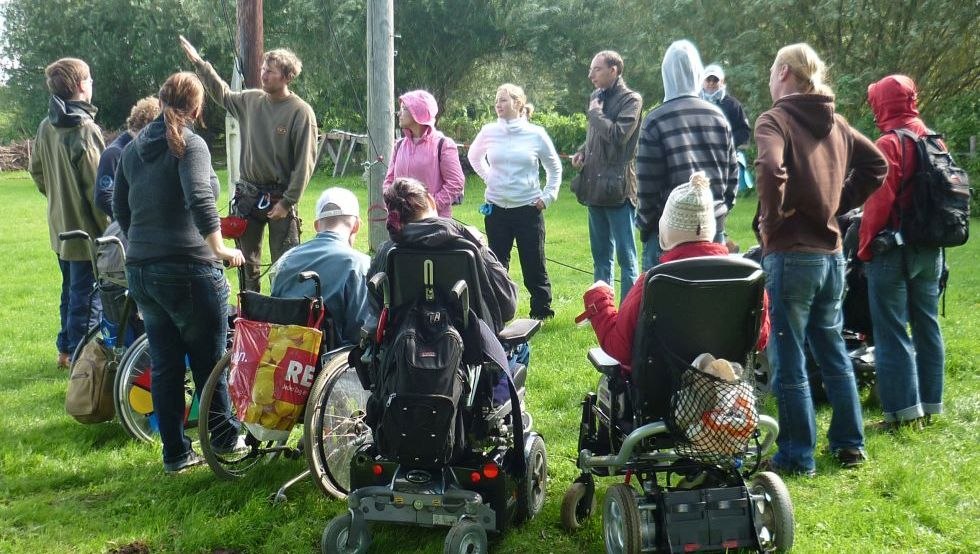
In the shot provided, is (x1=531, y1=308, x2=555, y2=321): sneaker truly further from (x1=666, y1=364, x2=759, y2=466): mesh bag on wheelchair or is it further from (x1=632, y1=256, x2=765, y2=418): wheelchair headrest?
(x1=666, y1=364, x2=759, y2=466): mesh bag on wheelchair

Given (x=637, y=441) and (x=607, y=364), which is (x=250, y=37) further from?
(x=637, y=441)

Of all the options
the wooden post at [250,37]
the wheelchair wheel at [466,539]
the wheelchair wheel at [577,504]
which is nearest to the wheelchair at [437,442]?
the wheelchair wheel at [466,539]

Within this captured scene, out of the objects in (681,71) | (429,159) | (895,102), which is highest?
(681,71)

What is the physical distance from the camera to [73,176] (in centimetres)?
670

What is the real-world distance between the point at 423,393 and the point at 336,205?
1535mm

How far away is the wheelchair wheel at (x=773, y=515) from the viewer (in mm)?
3490

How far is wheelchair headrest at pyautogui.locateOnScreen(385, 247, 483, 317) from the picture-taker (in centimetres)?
370

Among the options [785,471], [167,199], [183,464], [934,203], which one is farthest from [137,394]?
[934,203]

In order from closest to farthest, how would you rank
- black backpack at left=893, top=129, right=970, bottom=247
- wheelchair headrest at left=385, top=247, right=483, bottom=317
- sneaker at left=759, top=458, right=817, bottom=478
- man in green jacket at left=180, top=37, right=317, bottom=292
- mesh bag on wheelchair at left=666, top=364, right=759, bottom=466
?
mesh bag on wheelchair at left=666, top=364, right=759, bottom=466
wheelchair headrest at left=385, top=247, right=483, bottom=317
sneaker at left=759, top=458, right=817, bottom=478
black backpack at left=893, top=129, right=970, bottom=247
man in green jacket at left=180, top=37, right=317, bottom=292

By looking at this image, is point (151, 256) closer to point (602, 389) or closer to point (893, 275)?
point (602, 389)

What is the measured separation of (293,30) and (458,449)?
31328 mm

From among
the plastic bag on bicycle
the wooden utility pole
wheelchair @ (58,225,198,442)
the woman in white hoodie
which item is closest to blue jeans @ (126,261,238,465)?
wheelchair @ (58,225,198,442)

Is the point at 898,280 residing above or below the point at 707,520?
above

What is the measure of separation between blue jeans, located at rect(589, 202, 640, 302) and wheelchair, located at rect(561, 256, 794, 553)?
3616 mm
